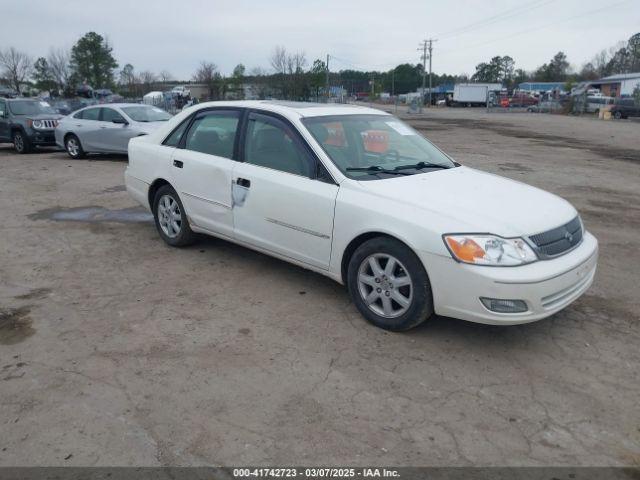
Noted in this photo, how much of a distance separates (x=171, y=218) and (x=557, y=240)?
3.94 meters

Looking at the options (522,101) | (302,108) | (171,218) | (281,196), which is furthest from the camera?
(522,101)

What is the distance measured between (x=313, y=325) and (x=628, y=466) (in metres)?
2.22

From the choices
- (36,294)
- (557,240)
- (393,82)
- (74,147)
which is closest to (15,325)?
(36,294)

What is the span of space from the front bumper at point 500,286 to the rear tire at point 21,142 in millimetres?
15741

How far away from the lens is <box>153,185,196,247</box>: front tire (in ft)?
18.8

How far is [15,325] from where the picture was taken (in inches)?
162

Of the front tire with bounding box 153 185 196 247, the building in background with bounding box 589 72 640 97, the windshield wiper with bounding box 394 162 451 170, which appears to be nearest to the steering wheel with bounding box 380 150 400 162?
the windshield wiper with bounding box 394 162 451 170

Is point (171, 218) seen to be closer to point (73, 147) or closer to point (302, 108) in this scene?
point (302, 108)

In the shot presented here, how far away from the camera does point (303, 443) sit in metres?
2.79

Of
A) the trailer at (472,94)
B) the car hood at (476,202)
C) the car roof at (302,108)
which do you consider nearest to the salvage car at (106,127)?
the car roof at (302,108)

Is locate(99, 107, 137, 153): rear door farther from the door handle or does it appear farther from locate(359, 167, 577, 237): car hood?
locate(359, 167, 577, 237): car hood

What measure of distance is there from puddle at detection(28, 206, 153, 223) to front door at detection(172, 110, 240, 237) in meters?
2.10

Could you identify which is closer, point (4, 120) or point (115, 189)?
point (115, 189)

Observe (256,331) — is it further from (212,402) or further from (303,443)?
(303,443)
